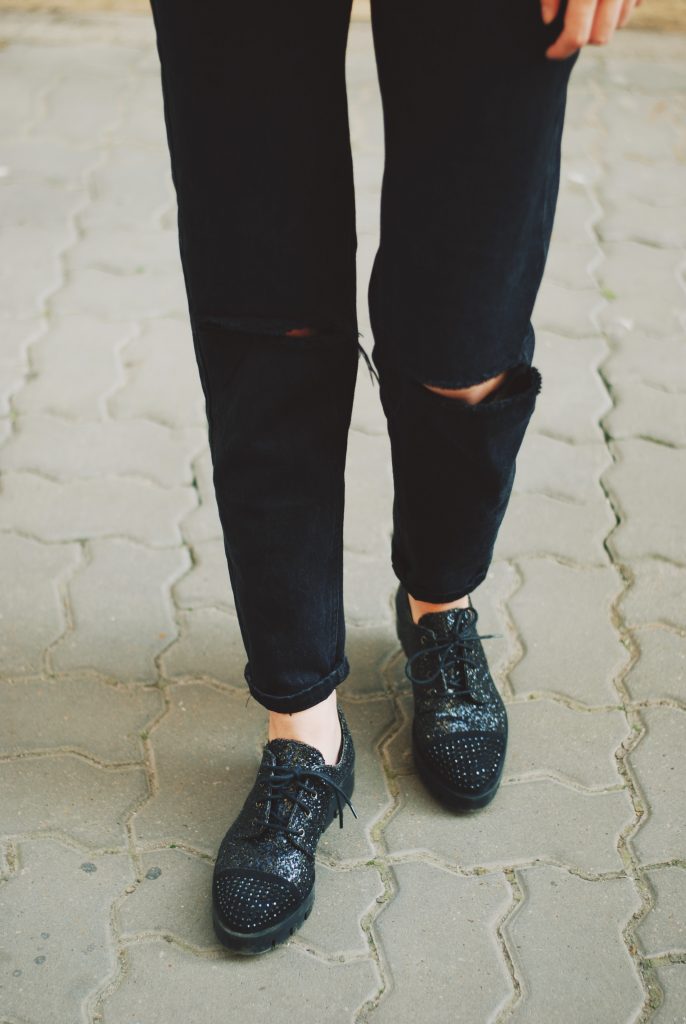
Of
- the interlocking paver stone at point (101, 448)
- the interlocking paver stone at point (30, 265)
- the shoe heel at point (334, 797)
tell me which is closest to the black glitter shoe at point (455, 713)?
the shoe heel at point (334, 797)

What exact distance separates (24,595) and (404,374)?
102cm

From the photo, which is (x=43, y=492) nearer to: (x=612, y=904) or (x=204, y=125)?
(x=204, y=125)

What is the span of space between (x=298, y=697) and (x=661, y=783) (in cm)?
63

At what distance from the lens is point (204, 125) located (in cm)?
122

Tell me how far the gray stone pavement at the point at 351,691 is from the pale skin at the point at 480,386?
0.16m

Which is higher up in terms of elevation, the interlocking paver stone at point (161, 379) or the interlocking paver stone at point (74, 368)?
the interlocking paver stone at point (74, 368)

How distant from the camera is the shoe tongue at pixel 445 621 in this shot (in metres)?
1.74

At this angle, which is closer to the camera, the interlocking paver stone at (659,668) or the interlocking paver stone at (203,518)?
the interlocking paver stone at (659,668)

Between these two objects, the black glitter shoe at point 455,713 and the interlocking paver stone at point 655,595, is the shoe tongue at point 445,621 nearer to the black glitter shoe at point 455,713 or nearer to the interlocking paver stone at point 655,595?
the black glitter shoe at point 455,713

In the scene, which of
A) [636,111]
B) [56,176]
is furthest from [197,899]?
[636,111]

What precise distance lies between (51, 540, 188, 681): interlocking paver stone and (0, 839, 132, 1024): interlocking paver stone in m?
0.38

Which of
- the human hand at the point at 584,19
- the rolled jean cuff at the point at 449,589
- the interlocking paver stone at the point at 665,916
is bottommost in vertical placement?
the interlocking paver stone at the point at 665,916

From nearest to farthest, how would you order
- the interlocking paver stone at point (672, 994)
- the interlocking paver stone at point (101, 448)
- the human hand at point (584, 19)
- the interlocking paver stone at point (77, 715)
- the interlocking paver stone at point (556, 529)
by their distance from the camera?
the human hand at point (584, 19) < the interlocking paver stone at point (672, 994) < the interlocking paver stone at point (77, 715) < the interlocking paver stone at point (556, 529) < the interlocking paver stone at point (101, 448)

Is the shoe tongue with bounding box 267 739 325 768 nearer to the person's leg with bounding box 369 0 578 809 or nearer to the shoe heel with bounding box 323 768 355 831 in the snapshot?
the shoe heel with bounding box 323 768 355 831
